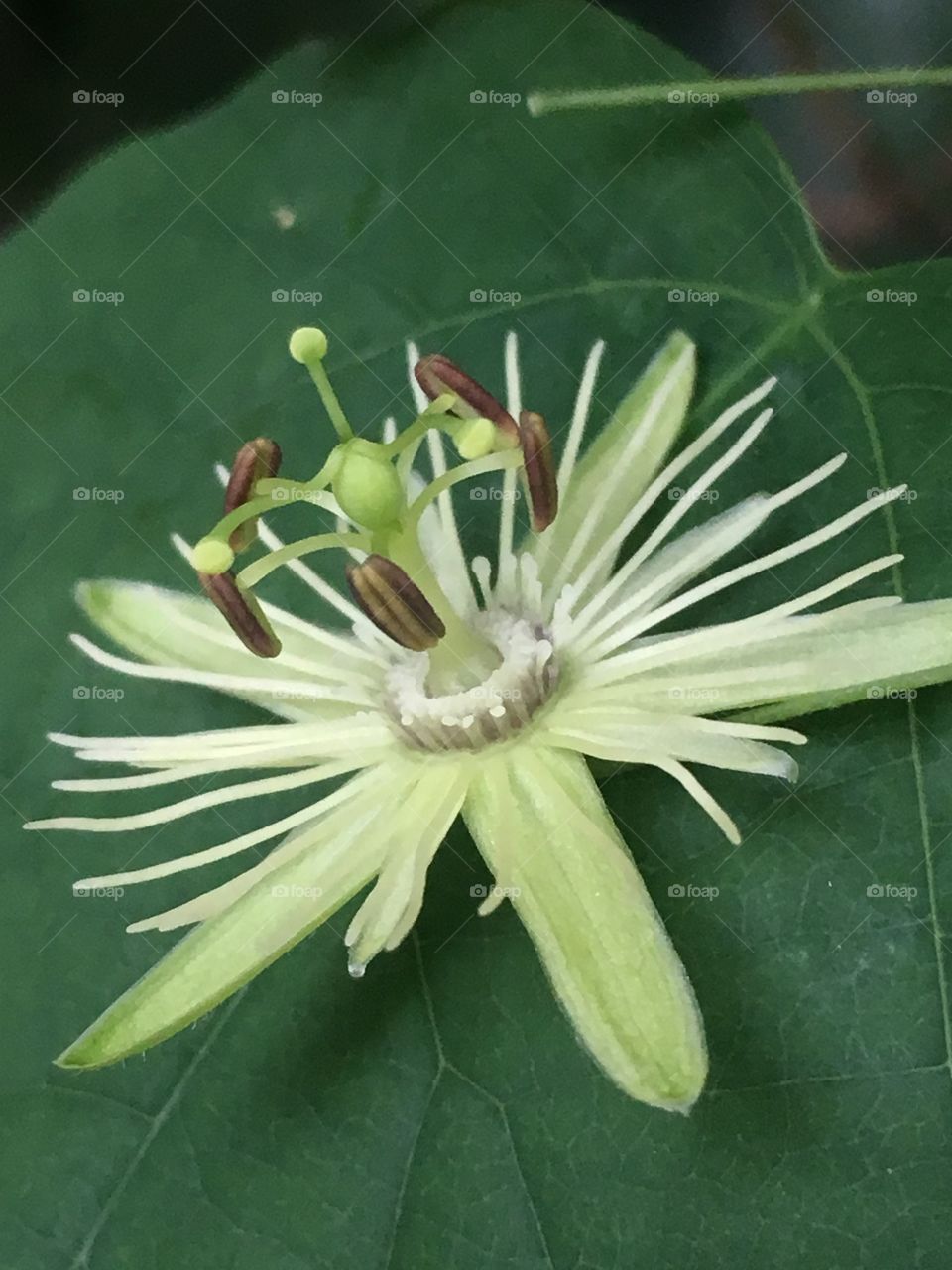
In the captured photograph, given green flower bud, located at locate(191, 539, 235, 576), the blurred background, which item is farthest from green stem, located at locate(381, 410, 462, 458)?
the blurred background

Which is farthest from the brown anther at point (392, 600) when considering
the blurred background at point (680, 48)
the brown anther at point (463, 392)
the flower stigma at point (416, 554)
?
the blurred background at point (680, 48)

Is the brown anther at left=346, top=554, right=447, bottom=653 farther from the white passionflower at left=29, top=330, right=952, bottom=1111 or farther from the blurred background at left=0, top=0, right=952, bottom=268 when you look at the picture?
the blurred background at left=0, top=0, right=952, bottom=268

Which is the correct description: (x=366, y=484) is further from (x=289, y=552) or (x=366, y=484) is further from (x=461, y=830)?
(x=461, y=830)

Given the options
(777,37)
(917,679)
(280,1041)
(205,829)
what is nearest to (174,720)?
(205,829)

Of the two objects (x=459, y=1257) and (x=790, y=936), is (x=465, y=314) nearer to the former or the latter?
(x=790, y=936)

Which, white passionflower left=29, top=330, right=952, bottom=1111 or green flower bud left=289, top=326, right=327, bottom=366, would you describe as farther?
green flower bud left=289, top=326, right=327, bottom=366

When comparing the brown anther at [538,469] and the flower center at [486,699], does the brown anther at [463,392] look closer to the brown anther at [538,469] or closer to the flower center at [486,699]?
the brown anther at [538,469]

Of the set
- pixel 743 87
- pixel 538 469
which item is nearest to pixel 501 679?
pixel 538 469

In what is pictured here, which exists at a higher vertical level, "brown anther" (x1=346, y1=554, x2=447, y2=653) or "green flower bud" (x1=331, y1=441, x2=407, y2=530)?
"green flower bud" (x1=331, y1=441, x2=407, y2=530)
